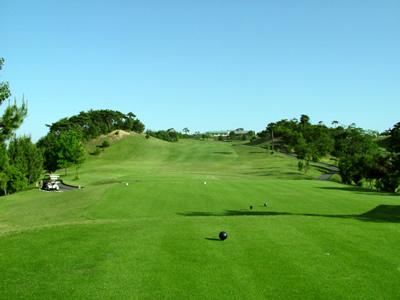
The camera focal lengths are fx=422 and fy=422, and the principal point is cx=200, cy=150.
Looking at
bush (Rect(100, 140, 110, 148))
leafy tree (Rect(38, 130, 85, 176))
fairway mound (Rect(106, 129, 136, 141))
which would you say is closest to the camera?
leafy tree (Rect(38, 130, 85, 176))

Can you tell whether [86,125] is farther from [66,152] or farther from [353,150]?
[353,150]

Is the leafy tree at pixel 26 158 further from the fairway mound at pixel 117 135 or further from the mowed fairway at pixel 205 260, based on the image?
the fairway mound at pixel 117 135

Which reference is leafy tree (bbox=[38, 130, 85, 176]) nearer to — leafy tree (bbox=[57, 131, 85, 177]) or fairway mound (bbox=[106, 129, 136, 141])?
leafy tree (bbox=[57, 131, 85, 177])

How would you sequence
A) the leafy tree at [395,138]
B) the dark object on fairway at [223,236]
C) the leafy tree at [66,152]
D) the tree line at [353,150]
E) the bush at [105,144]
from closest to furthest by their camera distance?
the dark object on fairway at [223,236] → the leafy tree at [395,138] → the tree line at [353,150] → the leafy tree at [66,152] → the bush at [105,144]

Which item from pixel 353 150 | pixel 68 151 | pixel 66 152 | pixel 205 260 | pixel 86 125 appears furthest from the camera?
pixel 86 125

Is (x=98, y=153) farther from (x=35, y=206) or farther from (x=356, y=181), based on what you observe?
(x=35, y=206)

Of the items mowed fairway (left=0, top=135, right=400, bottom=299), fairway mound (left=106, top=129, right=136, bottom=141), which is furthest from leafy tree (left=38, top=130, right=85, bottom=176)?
fairway mound (left=106, top=129, right=136, bottom=141)

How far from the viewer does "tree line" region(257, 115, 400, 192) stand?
35009 mm

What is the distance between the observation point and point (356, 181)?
263ft

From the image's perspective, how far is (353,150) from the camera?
10338 centimetres

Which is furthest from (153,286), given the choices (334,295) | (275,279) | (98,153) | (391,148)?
(98,153)

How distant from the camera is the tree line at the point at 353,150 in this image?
1378 inches

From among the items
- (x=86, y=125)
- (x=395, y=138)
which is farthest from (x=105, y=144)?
(x=395, y=138)

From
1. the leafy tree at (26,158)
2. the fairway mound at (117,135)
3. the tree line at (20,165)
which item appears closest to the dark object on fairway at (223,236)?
the tree line at (20,165)
